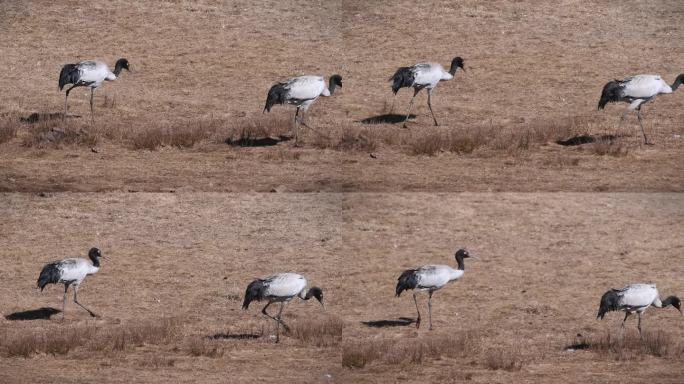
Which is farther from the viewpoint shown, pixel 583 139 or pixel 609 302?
pixel 583 139

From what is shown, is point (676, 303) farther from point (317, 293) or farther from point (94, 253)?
point (94, 253)

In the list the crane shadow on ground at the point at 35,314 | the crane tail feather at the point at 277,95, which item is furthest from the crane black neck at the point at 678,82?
the crane shadow on ground at the point at 35,314

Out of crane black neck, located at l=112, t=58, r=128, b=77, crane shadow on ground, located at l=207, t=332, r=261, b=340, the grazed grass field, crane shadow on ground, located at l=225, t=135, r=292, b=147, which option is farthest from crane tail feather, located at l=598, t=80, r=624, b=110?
crane black neck, located at l=112, t=58, r=128, b=77

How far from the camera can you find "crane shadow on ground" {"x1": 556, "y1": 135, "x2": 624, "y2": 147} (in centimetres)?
3328

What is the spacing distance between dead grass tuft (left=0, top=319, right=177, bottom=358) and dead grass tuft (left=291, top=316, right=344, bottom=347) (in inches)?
92.0

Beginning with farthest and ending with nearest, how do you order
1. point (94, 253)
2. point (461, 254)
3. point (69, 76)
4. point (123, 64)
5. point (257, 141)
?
point (123, 64) → point (69, 76) → point (257, 141) → point (461, 254) → point (94, 253)

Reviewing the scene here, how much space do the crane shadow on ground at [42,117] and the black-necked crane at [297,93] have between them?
5038 millimetres

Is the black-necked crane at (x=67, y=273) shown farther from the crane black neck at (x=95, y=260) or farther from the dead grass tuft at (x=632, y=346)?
the dead grass tuft at (x=632, y=346)

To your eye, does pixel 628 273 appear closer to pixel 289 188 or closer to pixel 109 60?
pixel 289 188

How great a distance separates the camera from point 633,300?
1120 inches

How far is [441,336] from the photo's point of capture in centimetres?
2823

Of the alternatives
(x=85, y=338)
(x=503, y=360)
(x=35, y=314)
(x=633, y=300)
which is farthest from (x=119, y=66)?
(x=503, y=360)

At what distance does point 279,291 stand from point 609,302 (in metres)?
6.08

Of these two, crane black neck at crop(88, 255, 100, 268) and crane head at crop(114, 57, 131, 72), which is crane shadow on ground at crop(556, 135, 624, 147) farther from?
crane head at crop(114, 57, 131, 72)
